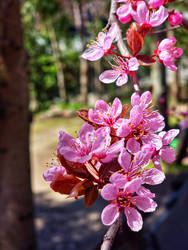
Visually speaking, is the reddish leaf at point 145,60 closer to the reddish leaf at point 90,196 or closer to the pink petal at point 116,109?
→ the pink petal at point 116,109

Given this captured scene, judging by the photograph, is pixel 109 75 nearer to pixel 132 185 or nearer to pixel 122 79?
pixel 122 79

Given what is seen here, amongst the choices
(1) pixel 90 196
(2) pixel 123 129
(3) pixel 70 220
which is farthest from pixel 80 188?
(3) pixel 70 220

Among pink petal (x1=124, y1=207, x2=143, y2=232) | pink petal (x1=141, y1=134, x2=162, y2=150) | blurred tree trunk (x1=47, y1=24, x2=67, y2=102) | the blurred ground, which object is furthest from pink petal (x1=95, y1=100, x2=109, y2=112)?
blurred tree trunk (x1=47, y1=24, x2=67, y2=102)

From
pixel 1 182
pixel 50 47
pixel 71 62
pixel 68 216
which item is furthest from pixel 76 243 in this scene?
pixel 50 47

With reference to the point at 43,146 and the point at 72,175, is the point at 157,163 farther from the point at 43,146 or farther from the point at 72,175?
the point at 43,146

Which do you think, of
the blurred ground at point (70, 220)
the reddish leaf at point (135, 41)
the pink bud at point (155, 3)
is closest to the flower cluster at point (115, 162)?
the reddish leaf at point (135, 41)

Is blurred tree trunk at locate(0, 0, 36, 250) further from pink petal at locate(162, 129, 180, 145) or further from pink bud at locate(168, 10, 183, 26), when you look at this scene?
pink petal at locate(162, 129, 180, 145)
